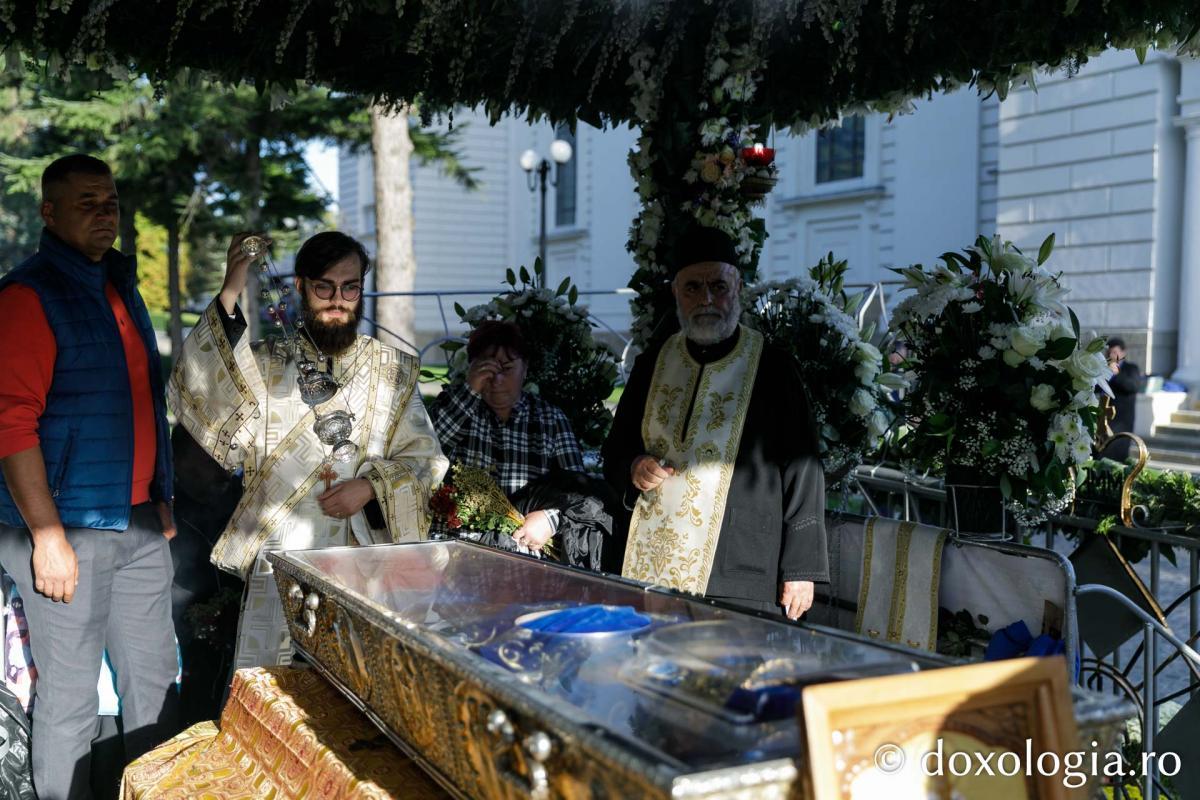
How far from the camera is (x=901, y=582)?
3.57 meters

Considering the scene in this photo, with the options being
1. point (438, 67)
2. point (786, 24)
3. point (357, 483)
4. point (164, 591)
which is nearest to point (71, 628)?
point (164, 591)

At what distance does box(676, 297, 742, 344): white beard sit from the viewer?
3.71m

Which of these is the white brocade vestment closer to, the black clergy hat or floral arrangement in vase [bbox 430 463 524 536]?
floral arrangement in vase [bbox 430 463 524 536]

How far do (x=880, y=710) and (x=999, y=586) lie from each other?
7.01ft

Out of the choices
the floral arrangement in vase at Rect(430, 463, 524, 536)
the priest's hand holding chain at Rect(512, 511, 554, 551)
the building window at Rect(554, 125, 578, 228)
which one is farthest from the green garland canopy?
the building window at Rect(554, 125, 578, 228)

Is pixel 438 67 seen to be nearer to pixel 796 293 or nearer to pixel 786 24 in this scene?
pixel 786 24

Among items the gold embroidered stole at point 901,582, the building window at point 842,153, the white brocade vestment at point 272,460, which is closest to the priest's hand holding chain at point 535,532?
the white brocade vestment at point 272,460

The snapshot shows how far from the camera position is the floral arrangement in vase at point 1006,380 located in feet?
11.6

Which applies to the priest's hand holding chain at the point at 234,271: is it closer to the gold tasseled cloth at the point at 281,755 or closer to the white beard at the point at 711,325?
the gold tasseled cloth at the point at 281,755

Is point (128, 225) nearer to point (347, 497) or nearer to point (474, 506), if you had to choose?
point (474, 506)

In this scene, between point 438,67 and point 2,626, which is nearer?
point 2,626

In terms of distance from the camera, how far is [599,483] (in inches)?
160

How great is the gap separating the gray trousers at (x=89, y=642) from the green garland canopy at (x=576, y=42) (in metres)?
1.60

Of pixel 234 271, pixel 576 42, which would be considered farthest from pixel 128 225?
pixel 234 271
